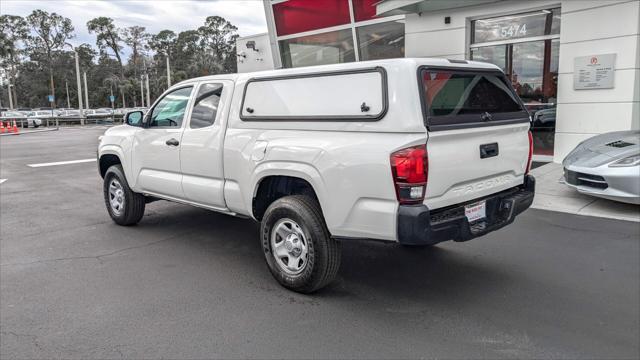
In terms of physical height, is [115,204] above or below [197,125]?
below

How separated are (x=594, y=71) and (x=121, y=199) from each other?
A: 9.23 meters

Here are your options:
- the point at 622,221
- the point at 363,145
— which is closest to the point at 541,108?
the point at 622,221

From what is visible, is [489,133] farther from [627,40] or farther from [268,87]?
[627,40]

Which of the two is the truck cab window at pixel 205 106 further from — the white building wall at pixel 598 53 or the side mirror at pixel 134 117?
the white building wall at pixel 598 53

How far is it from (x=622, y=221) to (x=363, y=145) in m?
4.51

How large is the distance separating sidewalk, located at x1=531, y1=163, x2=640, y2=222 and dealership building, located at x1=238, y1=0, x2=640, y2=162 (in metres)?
2.66

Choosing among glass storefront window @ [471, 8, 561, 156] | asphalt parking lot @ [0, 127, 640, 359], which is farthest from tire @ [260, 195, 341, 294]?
glass storefront window @ [471, 8, 561, 156]

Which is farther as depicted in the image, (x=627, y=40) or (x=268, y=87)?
(x=627, y=40)

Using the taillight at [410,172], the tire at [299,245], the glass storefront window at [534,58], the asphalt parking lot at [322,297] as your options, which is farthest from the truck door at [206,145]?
the glass storefront window at [534,58]

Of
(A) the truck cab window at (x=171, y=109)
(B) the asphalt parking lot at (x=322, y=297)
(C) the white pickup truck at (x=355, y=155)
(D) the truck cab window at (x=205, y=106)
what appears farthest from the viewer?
(A) the truck cab window at (x=171, y=109)

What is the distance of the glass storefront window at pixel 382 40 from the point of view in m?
13.8

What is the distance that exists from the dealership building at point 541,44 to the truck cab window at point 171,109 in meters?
7.28

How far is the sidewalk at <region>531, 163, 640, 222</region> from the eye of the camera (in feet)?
21.7

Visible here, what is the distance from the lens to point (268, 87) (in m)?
4.43
